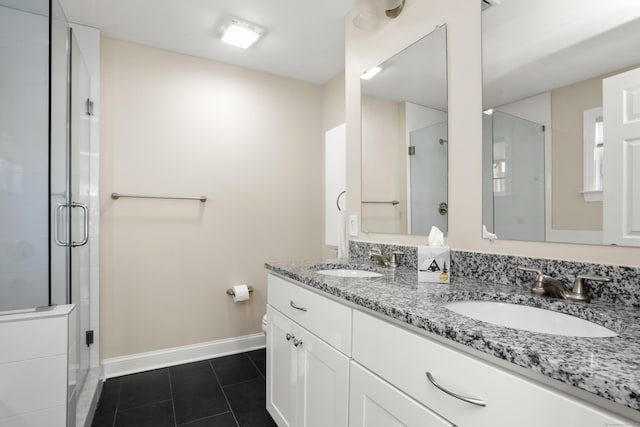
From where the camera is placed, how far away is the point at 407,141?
5.32 ft

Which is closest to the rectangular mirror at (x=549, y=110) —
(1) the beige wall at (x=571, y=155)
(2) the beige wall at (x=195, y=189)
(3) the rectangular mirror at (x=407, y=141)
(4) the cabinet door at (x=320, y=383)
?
(1) the beige wall at (x=571, y=155)

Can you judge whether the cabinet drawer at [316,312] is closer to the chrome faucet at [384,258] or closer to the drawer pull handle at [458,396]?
the drawer pull handle at [458,396]

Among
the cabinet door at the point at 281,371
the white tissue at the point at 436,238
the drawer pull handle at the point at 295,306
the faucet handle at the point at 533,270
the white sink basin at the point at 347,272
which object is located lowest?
the cabinet door at the point at 281,371

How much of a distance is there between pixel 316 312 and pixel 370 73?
1.35 meters

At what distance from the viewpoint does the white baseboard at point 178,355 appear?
2178 mm

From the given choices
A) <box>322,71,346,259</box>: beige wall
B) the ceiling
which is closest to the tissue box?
<box>322,71,346,259</box>: beige wall

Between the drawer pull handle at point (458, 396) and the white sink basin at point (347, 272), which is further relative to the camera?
the white sink basin at point (347, 272)

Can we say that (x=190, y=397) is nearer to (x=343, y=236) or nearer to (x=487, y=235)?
(x=343, y=236)

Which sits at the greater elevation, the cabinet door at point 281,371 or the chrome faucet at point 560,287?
the chrome faucet at point 560,287

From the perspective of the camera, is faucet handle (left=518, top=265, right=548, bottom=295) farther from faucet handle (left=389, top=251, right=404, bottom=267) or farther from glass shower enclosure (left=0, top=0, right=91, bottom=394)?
glass shower enclosure (left=0, top=0, right=91, bottom=394)

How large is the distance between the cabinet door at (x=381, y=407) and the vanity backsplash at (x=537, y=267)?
1.81 feet

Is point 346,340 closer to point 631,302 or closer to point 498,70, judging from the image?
point 631,302

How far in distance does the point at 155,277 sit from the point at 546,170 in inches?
93.9

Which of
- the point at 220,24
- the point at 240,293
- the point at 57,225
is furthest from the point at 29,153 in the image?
the point at 240,293
